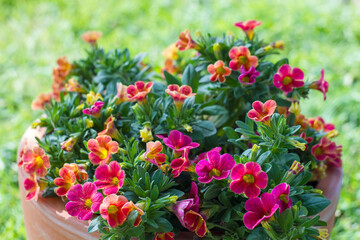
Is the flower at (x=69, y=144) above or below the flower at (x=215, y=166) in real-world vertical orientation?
above

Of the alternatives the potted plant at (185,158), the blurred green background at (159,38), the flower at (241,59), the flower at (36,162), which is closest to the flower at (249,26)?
the potted plant at (185,158)

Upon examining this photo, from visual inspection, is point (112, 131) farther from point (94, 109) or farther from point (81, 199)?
point (81, 199)

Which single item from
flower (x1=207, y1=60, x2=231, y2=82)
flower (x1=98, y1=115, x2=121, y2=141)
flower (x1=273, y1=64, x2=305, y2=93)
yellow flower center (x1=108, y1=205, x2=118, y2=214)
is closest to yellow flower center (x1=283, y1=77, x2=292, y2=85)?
flower (x1=273, y1=64, x2=305, y2=93)

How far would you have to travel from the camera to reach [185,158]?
986mm

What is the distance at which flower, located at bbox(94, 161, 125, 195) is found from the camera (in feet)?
3.15

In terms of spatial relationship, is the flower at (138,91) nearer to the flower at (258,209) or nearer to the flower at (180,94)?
the flower at (180,94)

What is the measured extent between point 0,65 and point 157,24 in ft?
3.81

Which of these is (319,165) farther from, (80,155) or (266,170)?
(80,155)

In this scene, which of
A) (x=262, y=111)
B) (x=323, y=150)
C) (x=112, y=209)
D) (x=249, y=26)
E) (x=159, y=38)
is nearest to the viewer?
(x=112, y=209)

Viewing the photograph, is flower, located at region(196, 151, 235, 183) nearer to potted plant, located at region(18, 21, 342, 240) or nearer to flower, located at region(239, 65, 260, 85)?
potted plant, located at region(18, 21, 342, 240)

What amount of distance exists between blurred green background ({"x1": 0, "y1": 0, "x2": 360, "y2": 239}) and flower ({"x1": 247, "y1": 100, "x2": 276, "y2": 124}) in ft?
4.03

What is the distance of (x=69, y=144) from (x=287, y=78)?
0.60 metres

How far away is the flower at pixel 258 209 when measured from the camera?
896 mm

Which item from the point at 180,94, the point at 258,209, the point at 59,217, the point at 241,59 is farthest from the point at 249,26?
the point at 59,217
